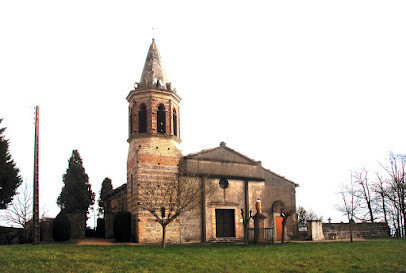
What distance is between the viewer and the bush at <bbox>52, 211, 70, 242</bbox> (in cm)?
2570

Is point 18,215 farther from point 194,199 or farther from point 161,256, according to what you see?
point 161,256

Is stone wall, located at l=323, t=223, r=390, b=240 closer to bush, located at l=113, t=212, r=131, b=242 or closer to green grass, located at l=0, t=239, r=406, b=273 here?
green grass, located at l=0, t=239, r=406, b=273

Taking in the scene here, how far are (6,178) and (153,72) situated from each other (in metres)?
14.0

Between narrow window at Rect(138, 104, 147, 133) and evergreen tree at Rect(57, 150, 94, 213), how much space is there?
14503 millimetres

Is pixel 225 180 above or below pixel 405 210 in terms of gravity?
above

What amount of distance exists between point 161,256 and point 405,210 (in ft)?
90.4

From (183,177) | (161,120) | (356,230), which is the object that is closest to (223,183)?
(183,177)

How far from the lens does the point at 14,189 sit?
31750mm

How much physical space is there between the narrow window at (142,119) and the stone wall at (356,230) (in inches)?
642

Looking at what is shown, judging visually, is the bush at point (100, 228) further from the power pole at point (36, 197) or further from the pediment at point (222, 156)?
the power pole at point (36, 197)

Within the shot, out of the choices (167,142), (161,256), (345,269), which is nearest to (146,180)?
(167,142)

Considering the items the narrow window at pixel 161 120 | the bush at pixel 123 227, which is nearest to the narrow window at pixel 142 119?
the narrow window at pixel 161 120

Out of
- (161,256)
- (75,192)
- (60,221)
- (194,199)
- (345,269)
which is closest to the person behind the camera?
(345,269)

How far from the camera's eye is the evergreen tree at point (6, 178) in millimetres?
30278
